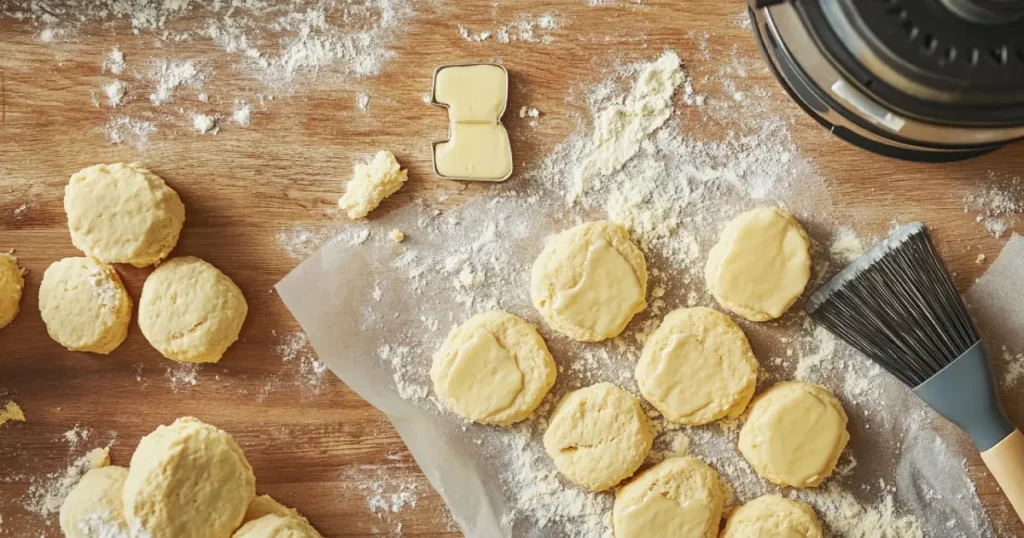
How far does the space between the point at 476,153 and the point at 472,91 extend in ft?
A: 0.38

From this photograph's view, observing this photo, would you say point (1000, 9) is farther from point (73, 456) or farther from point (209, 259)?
point (73, 456)

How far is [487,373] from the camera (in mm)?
1446

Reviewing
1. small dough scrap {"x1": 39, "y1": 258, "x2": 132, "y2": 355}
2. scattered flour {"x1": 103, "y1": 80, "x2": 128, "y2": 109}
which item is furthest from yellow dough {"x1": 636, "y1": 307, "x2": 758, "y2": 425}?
scattered flour {"x1": 103, "y1": 80, "x2": 128, "y2": 109}

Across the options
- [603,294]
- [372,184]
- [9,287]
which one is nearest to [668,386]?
[603,294]

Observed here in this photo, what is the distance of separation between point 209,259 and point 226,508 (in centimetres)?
47

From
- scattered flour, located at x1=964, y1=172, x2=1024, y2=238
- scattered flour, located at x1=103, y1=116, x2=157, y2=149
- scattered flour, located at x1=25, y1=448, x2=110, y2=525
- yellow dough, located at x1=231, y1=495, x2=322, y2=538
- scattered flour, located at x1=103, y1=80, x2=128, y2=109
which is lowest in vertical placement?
yellow dough, located at x1=231, y1=495, x2=322, y2=538

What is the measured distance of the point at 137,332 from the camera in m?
1.51

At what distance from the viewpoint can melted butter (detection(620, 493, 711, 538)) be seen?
1427 mm

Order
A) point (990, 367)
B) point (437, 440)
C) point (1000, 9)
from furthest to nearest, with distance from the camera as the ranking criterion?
1. point (437, 440)
2. point (990, 367)
3. point (1000, 9)

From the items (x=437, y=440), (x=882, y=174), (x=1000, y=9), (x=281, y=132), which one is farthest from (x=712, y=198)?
(x=281, y=132)

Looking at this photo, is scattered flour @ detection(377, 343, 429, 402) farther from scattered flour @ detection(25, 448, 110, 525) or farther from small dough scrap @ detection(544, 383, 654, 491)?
scattered flour @ detection(25, 448, 110, 525)

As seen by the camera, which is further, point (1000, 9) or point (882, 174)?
point (882, 174)

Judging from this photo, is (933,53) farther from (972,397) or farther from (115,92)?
(115,92)

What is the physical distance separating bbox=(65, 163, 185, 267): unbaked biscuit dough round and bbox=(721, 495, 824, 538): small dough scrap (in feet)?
3.91
